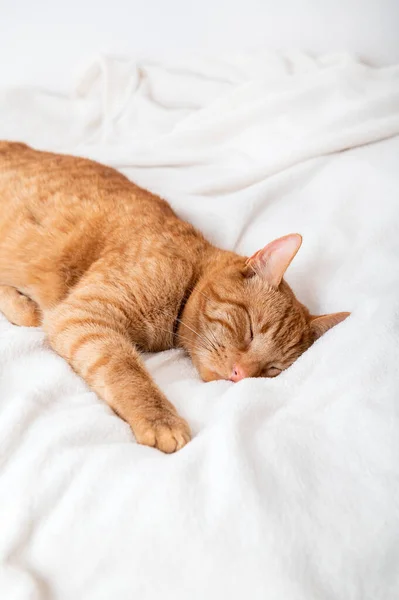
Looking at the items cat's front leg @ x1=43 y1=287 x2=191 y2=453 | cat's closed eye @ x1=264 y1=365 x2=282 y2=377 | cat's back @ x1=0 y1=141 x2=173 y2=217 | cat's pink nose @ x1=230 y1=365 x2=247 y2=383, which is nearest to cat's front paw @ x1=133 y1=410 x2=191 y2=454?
cat's front leg @ x1=43 y1=287 x2=191 y2=453

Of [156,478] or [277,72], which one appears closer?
[156,478]

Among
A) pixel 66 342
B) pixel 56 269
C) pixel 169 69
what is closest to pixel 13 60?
pixel 169 69

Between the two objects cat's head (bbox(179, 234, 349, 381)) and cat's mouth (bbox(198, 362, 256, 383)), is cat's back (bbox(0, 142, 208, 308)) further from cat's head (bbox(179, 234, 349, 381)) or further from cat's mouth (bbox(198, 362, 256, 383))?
cat's mouth (bbox(198, 362, 256, 383))

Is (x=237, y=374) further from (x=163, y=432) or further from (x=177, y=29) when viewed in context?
(x=177, y=29)

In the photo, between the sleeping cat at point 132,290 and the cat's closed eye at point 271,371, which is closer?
the sleeping cat at point 132,290

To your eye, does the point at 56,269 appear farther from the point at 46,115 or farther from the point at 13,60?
the point at 13,60

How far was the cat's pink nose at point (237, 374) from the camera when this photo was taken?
6.38 feet

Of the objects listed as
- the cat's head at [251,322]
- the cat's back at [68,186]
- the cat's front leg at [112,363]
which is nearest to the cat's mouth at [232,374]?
the cat's head at [251,322]

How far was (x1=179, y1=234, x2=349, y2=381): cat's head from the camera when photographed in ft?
6.56

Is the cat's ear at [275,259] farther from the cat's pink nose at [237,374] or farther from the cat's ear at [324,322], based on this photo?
the cat's pink nose at [237,374]

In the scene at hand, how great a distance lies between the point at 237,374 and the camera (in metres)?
1.95

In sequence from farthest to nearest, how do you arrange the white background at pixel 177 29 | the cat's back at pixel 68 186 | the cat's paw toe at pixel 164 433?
1. the white background at pixel 177 29
2. the cat's back at pixel 68 186
3. the cat's paw toe at pixel 164 433

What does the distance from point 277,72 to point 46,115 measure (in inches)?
56.9

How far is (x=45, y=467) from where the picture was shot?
138 cm
